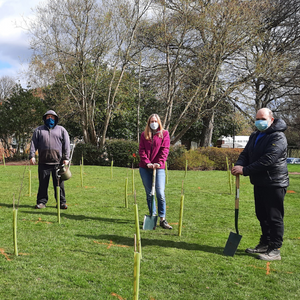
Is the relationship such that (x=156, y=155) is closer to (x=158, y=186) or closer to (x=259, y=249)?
(x=158, y=186)

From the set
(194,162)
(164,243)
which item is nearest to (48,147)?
(164,243)

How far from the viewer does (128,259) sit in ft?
14.9

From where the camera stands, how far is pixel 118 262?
14.5ft

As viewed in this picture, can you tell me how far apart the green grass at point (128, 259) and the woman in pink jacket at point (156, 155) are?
511 millimetres

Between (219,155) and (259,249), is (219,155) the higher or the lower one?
the higher one

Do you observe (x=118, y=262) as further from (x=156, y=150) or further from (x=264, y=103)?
(x=264, y=103)

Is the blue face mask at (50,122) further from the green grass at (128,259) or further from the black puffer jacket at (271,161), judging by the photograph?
the black puffer jacket at (271,161)

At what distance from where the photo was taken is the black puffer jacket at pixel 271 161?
4652 mm

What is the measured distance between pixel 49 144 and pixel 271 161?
15.2 ft

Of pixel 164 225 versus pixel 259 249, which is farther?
pixel 164 225

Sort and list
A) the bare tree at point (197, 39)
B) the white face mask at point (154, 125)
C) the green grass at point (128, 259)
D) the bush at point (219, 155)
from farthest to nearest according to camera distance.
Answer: the bush at point (219, 155) < the bare tree at point (197, 39) < the white face mask at point (154, 125) < the green grass at point (128, 259)

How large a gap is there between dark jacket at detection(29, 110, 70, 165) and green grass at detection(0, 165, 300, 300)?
1.09 metres

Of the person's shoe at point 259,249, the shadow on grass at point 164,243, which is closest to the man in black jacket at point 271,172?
the person's shoe at point 259,249

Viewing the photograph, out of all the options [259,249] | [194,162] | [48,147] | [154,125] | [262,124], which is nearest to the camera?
[262,124]
